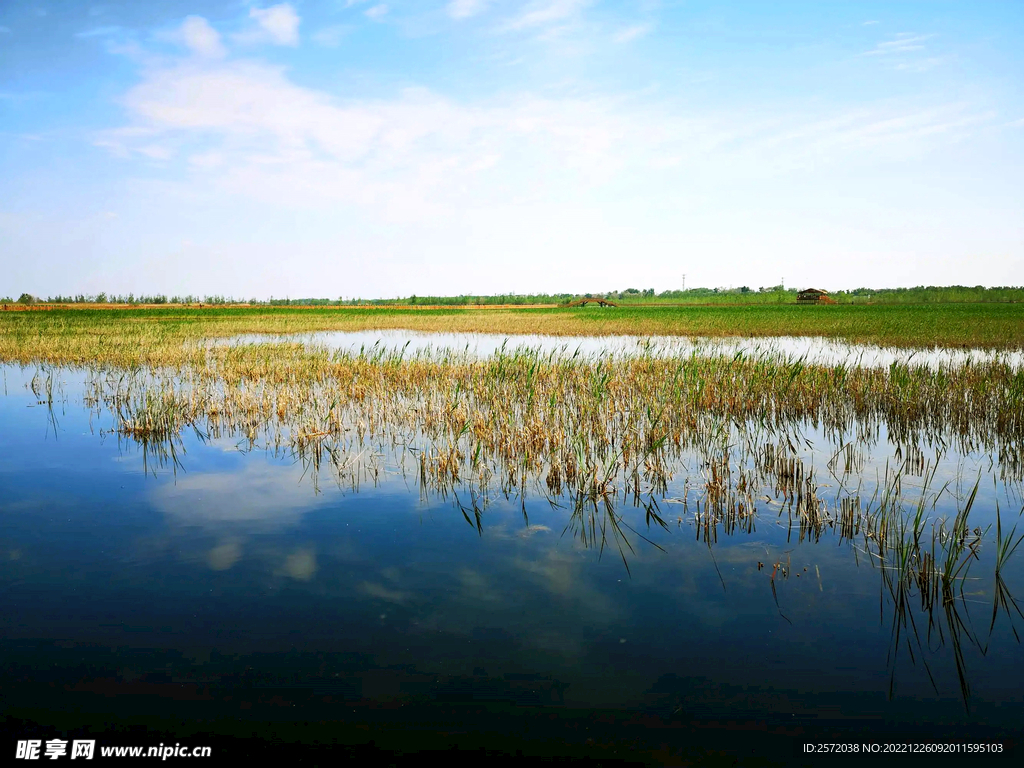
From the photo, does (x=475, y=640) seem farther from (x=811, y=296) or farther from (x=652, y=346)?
(x=811, y=296)

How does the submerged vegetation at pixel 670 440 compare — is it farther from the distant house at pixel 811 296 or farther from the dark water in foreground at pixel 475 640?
the distant house at pixel 811 296

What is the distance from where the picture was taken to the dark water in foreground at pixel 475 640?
3436 mm

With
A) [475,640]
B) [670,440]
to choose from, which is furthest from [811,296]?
[475,640]

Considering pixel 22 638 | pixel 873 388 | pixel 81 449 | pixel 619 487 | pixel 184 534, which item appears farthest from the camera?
pixel 873 388

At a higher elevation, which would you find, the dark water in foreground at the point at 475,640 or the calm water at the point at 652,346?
the calm water at the point at 652,346

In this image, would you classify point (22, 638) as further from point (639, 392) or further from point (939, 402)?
point (939, 402)

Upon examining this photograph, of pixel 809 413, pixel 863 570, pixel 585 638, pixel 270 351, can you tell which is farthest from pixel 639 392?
pixel 270 351

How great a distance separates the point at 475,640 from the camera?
4.26 metres

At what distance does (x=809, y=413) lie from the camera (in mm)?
11367

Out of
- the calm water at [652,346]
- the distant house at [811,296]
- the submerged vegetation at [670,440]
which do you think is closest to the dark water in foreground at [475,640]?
the submerged vegetation at [670,440]

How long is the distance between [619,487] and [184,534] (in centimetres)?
478

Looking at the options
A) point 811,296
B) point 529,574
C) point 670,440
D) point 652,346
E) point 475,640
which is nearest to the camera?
point 475,640

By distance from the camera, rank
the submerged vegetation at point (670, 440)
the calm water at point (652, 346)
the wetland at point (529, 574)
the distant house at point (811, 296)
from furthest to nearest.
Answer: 1. the distant house at point (811, 296)
2. the calm water at point (652, 346)
3. the submerged vegetation at point (670, 440)
4. the wetland at point (529, 574)

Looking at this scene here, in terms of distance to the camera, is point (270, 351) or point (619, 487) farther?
point (270, 351)
